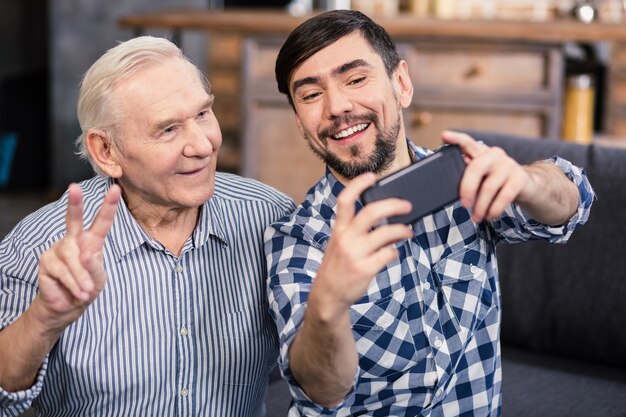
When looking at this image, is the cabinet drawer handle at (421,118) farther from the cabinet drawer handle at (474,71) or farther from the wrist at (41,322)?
the wrist at (41,322)

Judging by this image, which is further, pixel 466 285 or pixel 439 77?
pixel 439 77

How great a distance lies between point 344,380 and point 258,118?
2.56 m

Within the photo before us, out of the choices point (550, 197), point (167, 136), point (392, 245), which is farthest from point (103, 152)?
point (550, 197)

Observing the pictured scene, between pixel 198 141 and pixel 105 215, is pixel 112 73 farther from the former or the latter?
pixel 105 215

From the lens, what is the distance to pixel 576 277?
204 cm

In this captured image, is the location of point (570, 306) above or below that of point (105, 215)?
below

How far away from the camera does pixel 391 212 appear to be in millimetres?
1096

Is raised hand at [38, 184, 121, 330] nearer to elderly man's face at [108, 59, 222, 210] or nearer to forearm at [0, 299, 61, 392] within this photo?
forearm at [0, 299, 61, 392]

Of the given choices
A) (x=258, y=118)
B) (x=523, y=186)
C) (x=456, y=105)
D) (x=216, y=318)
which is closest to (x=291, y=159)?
(x=258, y=118)

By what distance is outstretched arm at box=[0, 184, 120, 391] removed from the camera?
1155 millimetres

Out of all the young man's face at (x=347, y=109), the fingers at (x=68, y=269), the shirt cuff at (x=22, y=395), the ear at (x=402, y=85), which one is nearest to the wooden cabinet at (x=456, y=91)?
the ear at (x=402, y=85)

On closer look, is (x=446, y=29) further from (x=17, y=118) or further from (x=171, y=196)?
(x=17, y=118)

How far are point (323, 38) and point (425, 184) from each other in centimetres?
39

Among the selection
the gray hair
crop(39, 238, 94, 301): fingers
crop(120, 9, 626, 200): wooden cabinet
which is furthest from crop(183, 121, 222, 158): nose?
crop(120, 9, 626, 200): wooden cabinet
